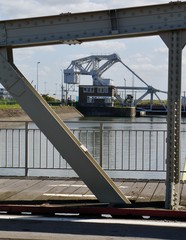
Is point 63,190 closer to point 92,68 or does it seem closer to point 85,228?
point 85,228

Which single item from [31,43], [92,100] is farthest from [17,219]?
[92,100]

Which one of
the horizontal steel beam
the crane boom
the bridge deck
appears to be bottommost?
the bridge deck

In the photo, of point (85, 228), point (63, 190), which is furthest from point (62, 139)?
point (85, 228)

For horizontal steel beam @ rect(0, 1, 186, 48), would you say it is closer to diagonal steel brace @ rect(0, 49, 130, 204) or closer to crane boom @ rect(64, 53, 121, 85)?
Answer: diagonal steel brace @ rect(0, 49, 130, 204)

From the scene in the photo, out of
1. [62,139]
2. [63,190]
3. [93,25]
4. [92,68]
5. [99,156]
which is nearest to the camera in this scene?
[93,25]

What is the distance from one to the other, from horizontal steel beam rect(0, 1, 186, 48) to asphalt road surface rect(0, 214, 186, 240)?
329 centimetres

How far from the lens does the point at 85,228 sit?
8.30 meters

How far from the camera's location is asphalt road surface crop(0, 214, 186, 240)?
7734 millimetres

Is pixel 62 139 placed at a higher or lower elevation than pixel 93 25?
lower

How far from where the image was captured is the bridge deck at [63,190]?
10.2m

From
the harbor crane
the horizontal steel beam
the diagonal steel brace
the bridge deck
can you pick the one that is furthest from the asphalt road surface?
the harbor crane

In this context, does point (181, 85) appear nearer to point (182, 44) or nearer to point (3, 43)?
point (182, 44)

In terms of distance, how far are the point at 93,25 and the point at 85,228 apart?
3706 millimetres

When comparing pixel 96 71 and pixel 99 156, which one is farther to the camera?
pixel 96 71
